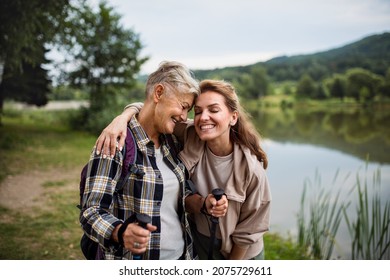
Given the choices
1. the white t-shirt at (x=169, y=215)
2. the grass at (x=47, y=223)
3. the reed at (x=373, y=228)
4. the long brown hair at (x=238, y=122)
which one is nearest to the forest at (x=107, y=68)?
the long brown hair at (x=238, y=122)

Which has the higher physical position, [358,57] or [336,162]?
[358,57]

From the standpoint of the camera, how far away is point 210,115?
5.16ft

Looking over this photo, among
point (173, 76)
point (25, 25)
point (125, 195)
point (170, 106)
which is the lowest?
point (125, 195)

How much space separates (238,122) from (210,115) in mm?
223

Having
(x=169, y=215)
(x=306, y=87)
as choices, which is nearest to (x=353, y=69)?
(x=306, y=87)

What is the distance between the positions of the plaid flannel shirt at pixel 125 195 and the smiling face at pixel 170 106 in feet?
0.30

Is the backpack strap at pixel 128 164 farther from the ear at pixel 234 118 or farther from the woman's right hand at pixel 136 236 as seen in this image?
the ear at pixel 234 118

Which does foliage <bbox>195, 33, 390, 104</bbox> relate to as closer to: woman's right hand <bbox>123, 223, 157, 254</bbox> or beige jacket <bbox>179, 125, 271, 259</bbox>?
beige jacket <bbox>179, 125, 271, 259</bbox>

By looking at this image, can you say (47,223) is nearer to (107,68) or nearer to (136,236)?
(136,236)

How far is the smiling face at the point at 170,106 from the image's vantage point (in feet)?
4.73

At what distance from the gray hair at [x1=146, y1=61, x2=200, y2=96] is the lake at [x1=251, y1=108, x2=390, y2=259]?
48.9 inches

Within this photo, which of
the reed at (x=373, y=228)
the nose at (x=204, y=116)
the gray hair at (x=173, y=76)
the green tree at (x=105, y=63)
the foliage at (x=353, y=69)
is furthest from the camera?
the green tree at (x=105, y=63)

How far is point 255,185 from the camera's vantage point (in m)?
1.58

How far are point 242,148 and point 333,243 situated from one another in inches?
88.1
